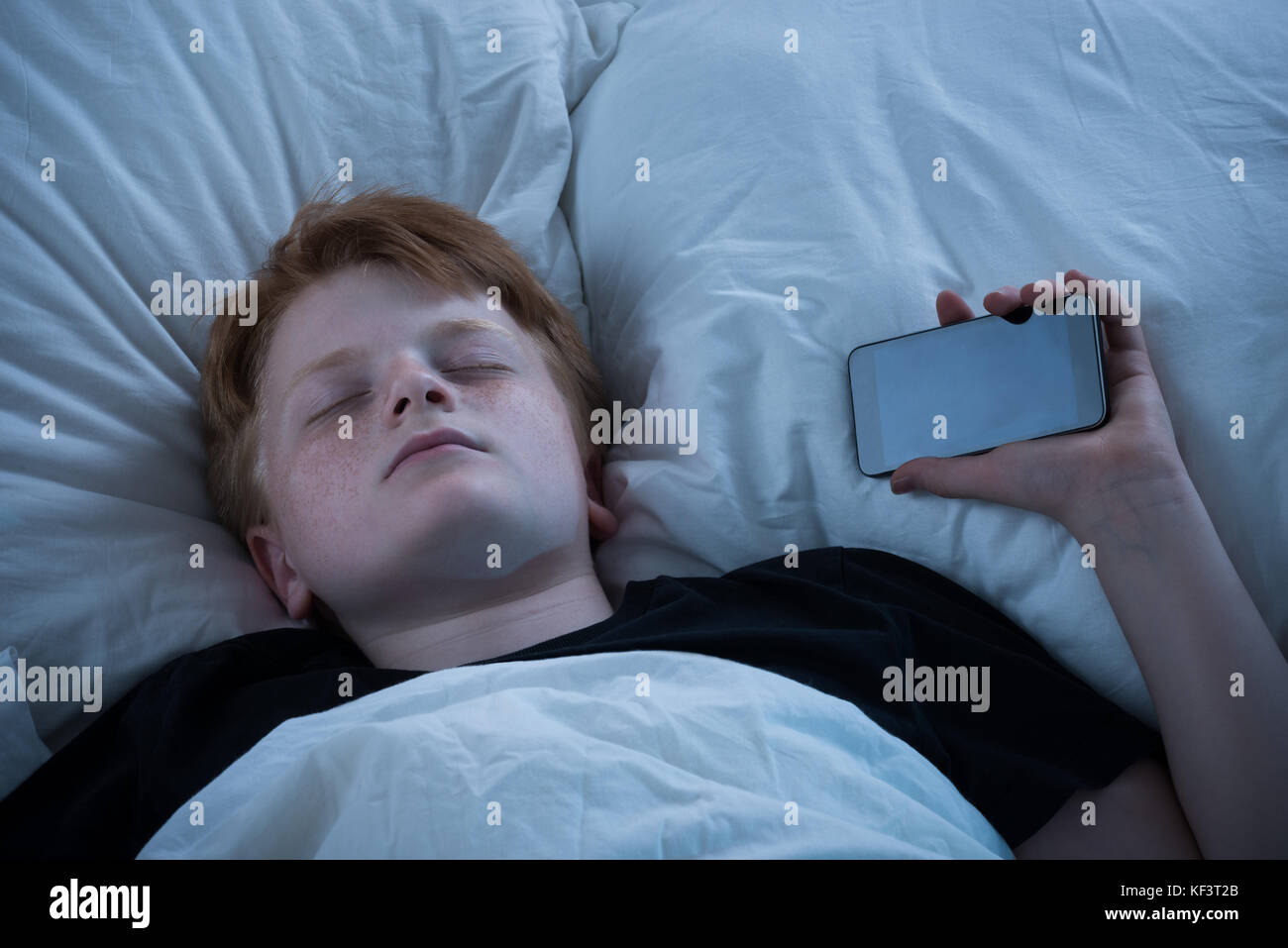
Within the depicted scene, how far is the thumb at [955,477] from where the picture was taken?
0.86 meters

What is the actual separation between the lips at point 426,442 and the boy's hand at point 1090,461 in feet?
1.28

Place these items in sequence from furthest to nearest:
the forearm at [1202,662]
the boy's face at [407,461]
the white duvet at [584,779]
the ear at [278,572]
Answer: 1. the ear at [278,572]
2. the boy's face at [407,461]
3. the forearm at [1202,662]
4. the white duvet at [584,779]

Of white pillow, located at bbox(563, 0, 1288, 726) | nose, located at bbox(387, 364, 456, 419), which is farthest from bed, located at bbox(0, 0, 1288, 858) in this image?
nose, located at bbox(387, 364, 456, 419)

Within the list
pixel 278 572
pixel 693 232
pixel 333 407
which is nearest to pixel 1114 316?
pixel 693 232

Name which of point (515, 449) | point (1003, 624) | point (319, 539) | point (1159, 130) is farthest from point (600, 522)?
point (1159, 130)

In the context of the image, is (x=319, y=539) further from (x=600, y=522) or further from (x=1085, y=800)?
(x=1085, y=800)

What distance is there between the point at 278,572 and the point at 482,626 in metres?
0.23

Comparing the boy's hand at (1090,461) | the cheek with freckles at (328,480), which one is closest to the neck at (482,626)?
the cheek with freckles at (328,480)

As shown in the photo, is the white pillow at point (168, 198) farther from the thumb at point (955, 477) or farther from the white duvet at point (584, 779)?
the thumb at point (955, 477)

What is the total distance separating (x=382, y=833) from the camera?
1.99ft

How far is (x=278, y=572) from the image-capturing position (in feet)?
3.18

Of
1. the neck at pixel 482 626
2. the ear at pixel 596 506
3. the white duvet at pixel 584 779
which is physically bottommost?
the white duvet at pixel 584 779

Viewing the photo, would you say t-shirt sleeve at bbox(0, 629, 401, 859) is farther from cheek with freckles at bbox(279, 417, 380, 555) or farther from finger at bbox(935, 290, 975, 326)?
finger at bbox(935, 290, 975, 326)
